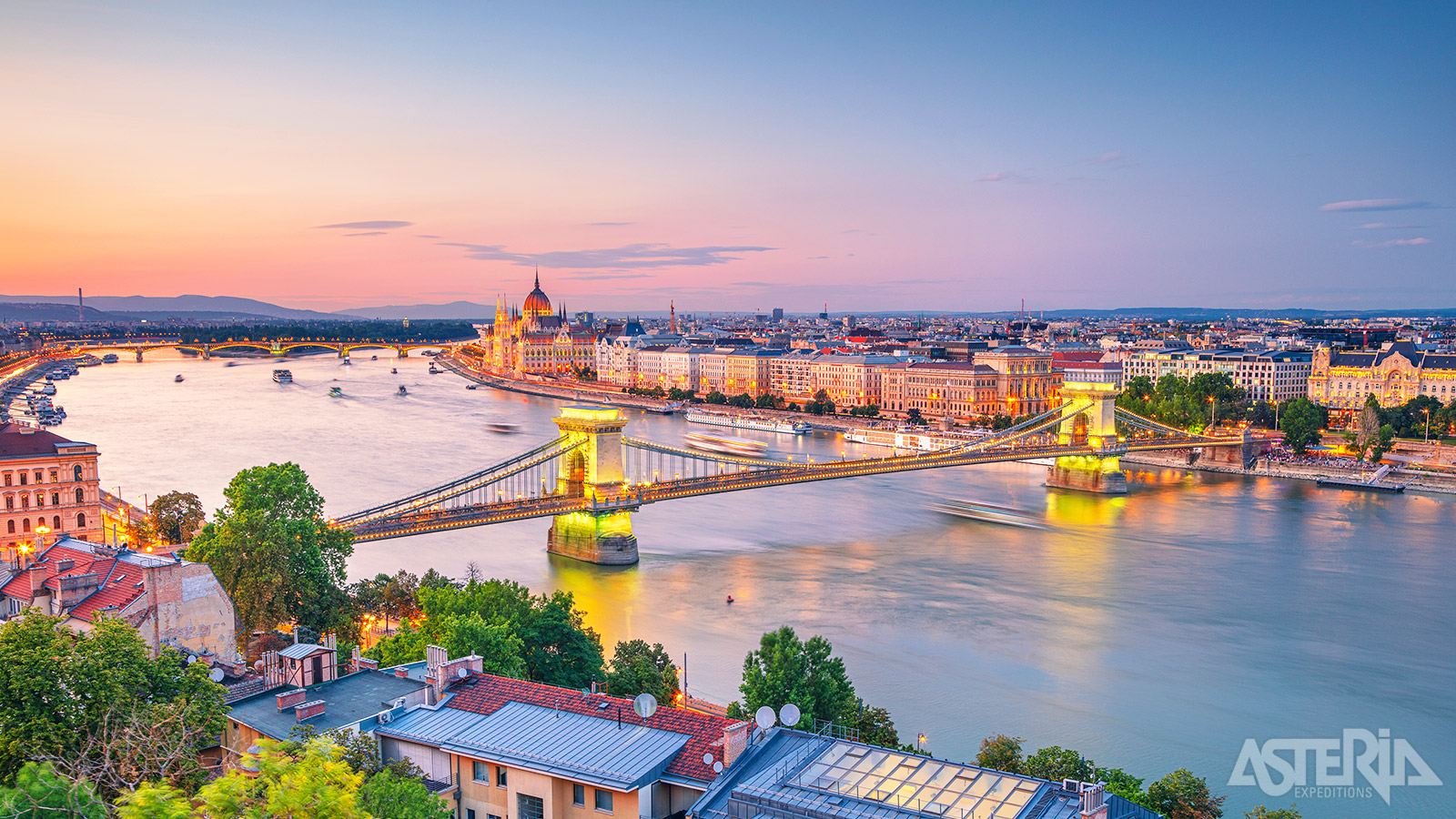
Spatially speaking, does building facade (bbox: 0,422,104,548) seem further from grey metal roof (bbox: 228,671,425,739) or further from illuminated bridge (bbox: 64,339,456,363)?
illuminated bridge (bbox: 64,339,456,363)

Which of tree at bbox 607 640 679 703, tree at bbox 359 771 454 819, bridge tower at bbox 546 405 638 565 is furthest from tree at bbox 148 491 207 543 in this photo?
tree at bbox 359 771 454 819

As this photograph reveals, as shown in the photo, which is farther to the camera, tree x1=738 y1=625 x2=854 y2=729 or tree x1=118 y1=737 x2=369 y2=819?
tree x1=738 y1=625 x2=854 y2=729

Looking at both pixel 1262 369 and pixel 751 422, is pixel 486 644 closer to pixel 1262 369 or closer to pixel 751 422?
pixel 751 422

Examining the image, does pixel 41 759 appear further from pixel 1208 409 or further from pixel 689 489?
pixel 1208 409

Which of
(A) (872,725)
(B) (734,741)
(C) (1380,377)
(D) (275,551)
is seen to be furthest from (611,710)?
(C) (1380,377)

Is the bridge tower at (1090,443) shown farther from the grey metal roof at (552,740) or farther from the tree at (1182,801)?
the grey metal roof at (552,740)
